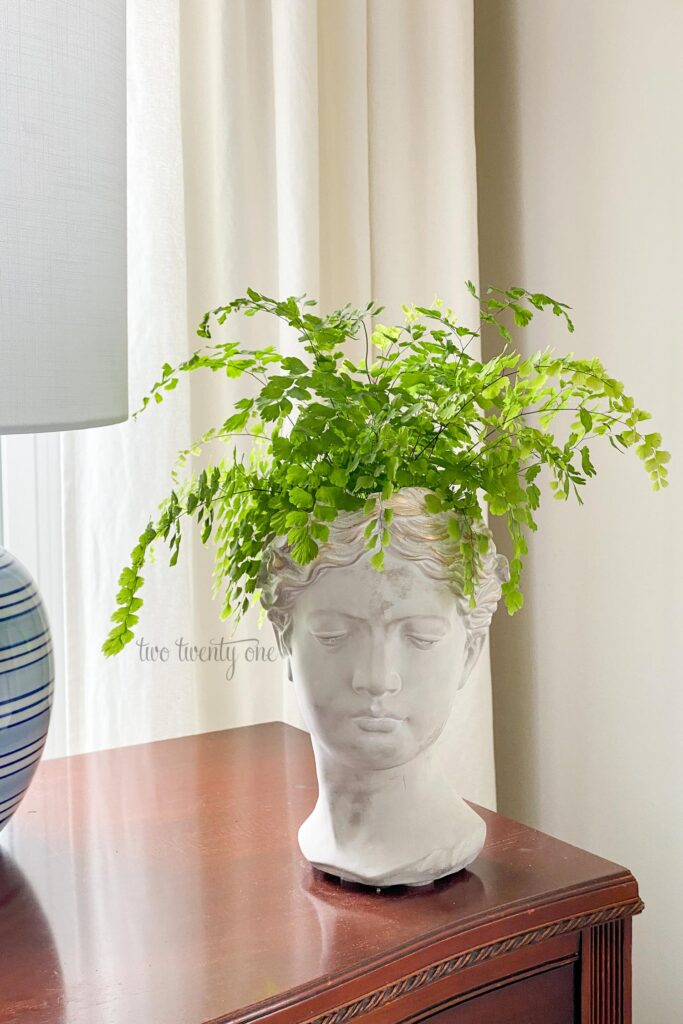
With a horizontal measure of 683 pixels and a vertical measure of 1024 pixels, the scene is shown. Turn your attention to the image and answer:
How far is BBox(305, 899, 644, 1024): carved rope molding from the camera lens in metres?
0.68

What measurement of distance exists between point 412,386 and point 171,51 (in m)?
0.75

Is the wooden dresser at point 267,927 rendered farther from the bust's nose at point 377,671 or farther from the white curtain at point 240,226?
the white curtain at point 240,226

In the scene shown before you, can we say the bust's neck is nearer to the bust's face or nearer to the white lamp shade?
the bust's face

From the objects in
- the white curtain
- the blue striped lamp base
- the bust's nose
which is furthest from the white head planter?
the white curtain

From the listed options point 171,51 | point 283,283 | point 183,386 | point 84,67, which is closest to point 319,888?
point 84,67

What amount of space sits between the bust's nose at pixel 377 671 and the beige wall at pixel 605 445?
2.10 ft

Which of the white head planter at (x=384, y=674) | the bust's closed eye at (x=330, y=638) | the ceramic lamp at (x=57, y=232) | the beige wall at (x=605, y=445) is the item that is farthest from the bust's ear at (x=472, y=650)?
the beige wall at (x=605, y=445)

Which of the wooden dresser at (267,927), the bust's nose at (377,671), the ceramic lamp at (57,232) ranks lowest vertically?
the wooden dresser at (267,927)

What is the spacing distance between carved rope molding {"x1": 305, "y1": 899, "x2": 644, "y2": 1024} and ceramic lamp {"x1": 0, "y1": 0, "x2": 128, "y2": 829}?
0.30 m

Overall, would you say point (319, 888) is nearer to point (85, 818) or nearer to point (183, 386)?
point (85, 818)

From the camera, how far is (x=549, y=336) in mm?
1476

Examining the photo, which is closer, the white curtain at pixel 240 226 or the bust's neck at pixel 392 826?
the bust's neck at pixel 392 826

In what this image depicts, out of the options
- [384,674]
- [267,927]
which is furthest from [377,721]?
[267,927]

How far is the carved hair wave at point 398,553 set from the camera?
75cm
